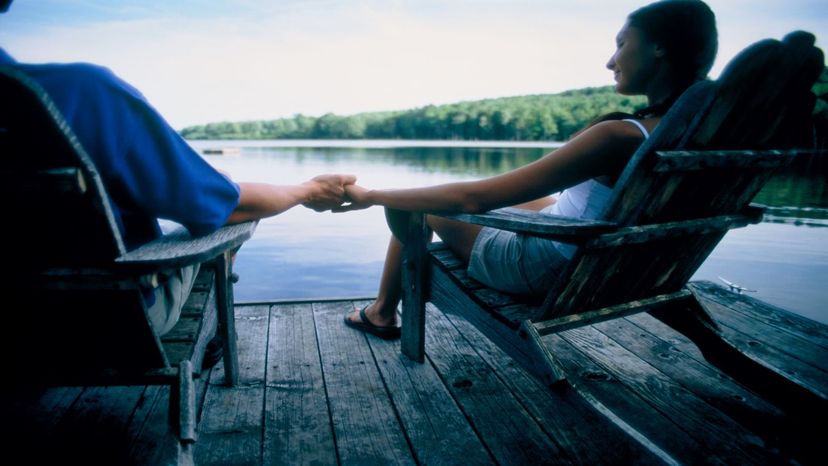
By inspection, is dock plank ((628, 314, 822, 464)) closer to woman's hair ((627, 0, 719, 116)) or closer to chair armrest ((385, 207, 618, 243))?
chair armrest ((385, 207, 618, 243))

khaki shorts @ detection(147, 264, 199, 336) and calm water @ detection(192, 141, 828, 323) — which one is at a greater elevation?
khaki shorts @ detection(147, 264, 199, 336)

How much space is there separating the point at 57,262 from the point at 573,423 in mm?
1866

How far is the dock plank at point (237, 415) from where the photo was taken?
1.79m

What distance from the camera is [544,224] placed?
1557 mm

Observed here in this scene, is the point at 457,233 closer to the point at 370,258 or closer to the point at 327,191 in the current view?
the point at 327,191

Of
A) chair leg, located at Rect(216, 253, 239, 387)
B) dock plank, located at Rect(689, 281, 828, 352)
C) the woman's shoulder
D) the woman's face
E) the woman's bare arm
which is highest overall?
the woman's face

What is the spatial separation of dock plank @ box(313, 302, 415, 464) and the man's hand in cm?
79

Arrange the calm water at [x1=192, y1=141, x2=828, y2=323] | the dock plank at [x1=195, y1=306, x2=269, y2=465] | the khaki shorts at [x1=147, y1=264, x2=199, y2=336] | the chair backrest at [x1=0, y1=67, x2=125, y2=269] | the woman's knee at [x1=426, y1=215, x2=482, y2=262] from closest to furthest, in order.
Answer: the chair backrest at [x1=0, y1=67, x2=125, y2=269] < the khaki shorts at [x1=147, y1=264, x2=199, y2=336] < the dock plank at [x1=195, y1=306, x2=269, y2=465] < the woman's knee at [x1=426, y1=215, x2=482, y2=262] < the calm water at [x1=192, y1=141, x2=828, y2=323]

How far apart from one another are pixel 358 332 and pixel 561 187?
166 cm

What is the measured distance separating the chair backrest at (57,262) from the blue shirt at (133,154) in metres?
0.20

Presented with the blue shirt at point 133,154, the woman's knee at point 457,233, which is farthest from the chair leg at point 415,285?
the blue shirt at point 133,154

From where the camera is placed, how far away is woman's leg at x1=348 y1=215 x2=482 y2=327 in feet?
7.85

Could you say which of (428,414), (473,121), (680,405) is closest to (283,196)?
(428,414)

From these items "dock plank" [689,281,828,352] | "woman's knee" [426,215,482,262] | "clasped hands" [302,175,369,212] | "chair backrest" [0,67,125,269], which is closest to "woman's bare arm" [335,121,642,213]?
"woman's knee" [426,215,482,262]
